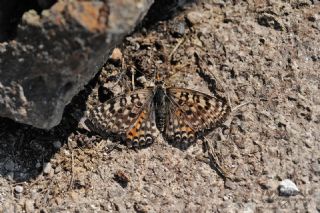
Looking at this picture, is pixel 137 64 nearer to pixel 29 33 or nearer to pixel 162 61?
pixel 162 61

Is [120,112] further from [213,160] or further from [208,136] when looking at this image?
[213,160]

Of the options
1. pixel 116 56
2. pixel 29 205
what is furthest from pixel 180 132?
pixel 29 205

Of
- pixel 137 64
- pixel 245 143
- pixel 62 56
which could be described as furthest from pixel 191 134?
pixel 62 56

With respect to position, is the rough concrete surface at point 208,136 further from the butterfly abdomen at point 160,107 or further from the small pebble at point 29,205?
the butterfly abdomen at point 160,107

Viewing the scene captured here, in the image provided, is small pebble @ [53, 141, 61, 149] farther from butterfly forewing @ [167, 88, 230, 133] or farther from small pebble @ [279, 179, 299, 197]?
small pebble @ [279, 179, 299, 197]

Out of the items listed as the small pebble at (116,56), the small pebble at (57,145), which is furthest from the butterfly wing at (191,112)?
the small pebble at (57,145)

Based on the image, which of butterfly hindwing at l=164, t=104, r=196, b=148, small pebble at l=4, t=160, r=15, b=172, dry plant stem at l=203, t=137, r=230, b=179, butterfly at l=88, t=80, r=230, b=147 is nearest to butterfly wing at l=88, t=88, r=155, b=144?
butterfly at l=88, t=80, r=230, b=147

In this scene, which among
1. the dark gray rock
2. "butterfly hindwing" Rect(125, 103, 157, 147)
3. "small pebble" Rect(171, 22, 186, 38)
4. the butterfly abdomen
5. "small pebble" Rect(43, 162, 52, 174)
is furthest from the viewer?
"small pebble" Rect(171, 22, 186, 38)
